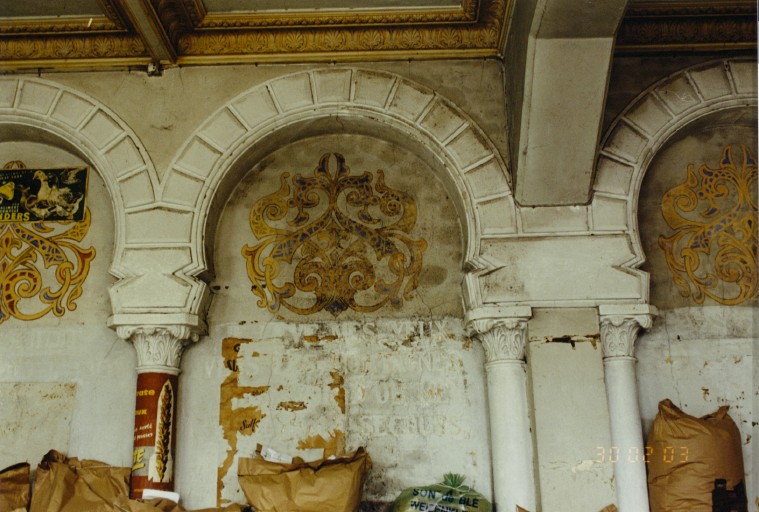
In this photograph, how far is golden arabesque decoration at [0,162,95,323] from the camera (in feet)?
13.4

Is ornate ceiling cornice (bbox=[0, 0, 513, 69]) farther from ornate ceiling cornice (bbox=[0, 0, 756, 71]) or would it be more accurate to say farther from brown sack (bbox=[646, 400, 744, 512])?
brown sack (bbox=[646, 400, 744, 512])

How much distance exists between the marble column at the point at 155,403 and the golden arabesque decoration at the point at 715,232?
292 centimetres

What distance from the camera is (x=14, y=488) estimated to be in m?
3.59

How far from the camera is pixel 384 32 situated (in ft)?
13.5

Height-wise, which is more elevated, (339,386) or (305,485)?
(339,386)

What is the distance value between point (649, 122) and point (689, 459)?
1.90m

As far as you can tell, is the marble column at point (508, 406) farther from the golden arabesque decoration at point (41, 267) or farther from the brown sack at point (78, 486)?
the golden arabesque decoration at point (41, 267)

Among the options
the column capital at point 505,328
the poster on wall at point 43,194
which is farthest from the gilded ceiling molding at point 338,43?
the column capital at point 505,328

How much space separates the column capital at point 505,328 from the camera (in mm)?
3674

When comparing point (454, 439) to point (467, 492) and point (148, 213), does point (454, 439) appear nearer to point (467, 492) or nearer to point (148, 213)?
point (467, 492)

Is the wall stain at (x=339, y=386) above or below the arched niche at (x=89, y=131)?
below

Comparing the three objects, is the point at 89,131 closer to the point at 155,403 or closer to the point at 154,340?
the point at 154,340

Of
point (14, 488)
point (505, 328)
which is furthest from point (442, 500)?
point (14, 488)

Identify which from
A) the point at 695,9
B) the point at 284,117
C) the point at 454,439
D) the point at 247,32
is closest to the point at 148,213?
the point at 284,117
